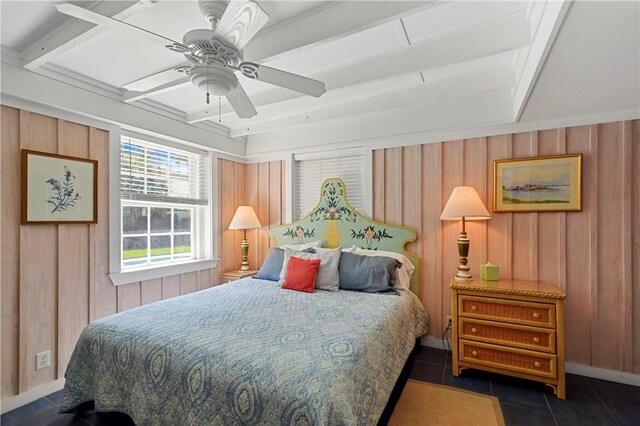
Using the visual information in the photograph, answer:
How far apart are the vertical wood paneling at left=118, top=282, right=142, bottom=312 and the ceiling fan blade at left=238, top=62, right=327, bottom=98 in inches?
93.0

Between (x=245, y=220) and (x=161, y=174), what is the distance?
1079 millimetres

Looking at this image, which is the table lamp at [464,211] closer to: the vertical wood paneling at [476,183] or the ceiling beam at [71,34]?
the vertical wood paneling at [476,183]

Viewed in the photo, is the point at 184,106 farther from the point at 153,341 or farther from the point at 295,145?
the point at 153,341

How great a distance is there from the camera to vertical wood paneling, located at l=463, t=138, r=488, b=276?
9.41 feet

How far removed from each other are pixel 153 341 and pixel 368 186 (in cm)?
250

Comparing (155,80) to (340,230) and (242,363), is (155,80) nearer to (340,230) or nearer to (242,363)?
(242,363)

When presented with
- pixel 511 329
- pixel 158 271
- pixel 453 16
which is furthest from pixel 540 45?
pixel 158 271

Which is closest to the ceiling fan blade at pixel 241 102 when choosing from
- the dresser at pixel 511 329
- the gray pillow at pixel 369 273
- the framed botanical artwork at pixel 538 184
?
the gray pillow at pixel 369 273

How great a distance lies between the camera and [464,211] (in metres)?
2.58

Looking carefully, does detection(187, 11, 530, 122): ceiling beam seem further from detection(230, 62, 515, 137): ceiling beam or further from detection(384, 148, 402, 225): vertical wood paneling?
detection(384, 148, 402, 225): vertical wood paneling

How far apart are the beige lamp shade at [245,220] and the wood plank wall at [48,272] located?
1.17 m

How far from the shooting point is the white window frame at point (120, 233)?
2744 mm

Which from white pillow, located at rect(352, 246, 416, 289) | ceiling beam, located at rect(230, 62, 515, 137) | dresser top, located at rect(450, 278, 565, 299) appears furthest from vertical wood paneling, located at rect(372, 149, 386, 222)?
dresser top, located at rect(450, 278, 565, 299)

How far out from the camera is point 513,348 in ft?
7.60
